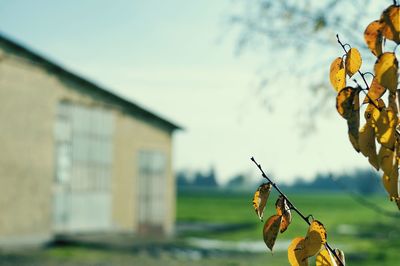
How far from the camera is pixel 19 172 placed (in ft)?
53.8

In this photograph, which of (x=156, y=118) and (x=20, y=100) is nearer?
(x=20, y=100)

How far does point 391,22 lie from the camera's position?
1507 millimetres

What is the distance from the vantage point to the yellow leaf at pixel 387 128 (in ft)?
5.12

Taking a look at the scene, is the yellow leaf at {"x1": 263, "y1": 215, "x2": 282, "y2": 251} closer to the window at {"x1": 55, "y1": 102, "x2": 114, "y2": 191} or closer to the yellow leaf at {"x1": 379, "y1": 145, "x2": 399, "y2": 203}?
the yellow leaf at {"x1": 379, "y1": 145, "x2": 399, "y2": 203}

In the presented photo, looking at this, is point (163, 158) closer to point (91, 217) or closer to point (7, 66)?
point (91, 217)

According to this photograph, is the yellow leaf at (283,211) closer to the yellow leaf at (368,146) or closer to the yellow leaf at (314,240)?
the yellow leaf at (314,240)

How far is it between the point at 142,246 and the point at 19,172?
12.0 feet

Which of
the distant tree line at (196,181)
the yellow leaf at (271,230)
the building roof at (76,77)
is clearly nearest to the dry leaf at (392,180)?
the yellow leaf at (271,230)

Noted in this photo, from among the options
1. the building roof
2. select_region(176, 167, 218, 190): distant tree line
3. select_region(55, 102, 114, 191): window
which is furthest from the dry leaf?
select_region(176, 167, 218, 190): distant tree line

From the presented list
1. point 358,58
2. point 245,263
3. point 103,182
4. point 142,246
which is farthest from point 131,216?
point 358,58

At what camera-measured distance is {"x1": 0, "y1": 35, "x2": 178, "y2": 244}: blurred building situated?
53.3 feet

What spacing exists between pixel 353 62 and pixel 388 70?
0.25 meters

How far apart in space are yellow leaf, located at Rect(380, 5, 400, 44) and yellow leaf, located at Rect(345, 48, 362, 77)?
0.20 meters

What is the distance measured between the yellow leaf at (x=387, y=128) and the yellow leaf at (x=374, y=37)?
0.47ft
